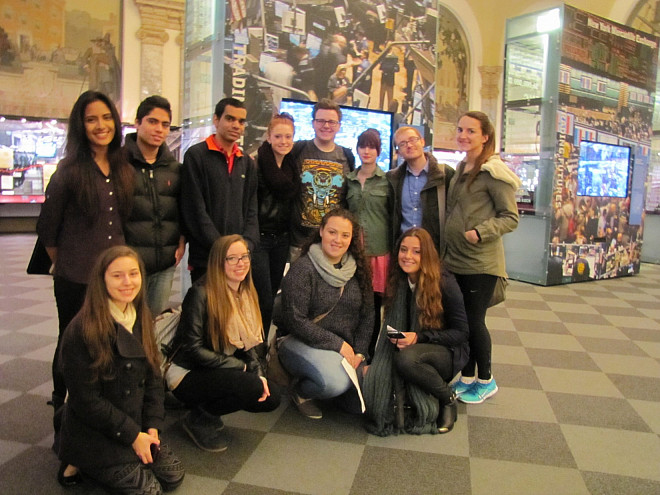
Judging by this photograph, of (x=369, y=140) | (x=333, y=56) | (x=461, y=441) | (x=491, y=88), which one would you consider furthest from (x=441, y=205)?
(x=491, y=88)

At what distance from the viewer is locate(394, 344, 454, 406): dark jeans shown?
2.94 metres

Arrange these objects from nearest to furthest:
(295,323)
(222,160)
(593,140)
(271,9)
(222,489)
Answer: (222,489) → (295,323) → (222,160) → (271,9) → (593,140)

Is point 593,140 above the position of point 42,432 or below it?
above

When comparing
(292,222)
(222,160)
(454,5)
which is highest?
A: (454,5)

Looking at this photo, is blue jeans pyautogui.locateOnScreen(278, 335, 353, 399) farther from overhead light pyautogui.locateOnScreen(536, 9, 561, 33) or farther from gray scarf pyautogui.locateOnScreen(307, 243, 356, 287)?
overhead light pyautogui.locateOnScreen(536, 9, 561, 33)

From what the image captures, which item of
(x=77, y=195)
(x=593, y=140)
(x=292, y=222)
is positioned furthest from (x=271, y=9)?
(x=593, y=140)

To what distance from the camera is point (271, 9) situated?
4.95 m

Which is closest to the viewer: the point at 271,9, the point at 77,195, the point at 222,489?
the point at 222,489

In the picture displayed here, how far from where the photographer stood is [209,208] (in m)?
3.16

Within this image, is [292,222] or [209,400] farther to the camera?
[292,222]

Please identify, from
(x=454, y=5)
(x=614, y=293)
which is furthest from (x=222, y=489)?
(x=454, y=5)

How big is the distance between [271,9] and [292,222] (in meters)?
2.41

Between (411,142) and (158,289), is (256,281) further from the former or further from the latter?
(411,142)

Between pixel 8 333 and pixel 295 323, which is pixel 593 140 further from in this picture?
pixel 8 333
